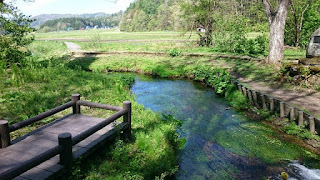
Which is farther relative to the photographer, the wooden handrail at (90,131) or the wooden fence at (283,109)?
the wooden fence at (283,109)

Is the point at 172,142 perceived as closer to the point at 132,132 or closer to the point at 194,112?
the point at 132,132

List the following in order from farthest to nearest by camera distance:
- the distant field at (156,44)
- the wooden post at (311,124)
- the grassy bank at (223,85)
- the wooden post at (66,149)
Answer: the distant field at (156,44)
the wooden post at (311,124)
the grassy bank at (223,85)
the wooden post at (66,149)

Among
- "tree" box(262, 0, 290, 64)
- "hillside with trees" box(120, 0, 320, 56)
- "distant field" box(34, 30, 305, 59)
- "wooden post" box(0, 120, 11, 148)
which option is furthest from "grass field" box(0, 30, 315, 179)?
"hillside with trees" box(120, 0, 320, 56)

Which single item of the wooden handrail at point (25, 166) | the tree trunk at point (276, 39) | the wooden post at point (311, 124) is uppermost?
the tree trunk at point (276, 39)

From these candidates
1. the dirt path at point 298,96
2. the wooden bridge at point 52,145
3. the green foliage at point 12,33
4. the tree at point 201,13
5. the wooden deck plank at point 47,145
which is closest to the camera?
the wooden bridge at point 52,145

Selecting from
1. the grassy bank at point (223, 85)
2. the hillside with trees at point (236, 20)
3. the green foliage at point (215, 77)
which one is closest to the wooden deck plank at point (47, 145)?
the grassy bank at point (223, 85)

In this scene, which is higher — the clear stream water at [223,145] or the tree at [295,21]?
the tree at [295,21]

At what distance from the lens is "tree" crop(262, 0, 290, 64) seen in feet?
57.1

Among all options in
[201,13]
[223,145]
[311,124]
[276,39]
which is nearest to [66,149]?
[223,145]

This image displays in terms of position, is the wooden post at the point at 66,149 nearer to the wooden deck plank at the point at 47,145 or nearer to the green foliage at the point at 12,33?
the wooden deck plank at the point at 47,145

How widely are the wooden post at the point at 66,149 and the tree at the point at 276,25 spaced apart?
55.0 ft

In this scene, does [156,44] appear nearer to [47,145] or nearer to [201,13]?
[201,13]

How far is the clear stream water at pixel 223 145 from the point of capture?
717cm

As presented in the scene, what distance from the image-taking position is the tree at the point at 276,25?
17.4 m
